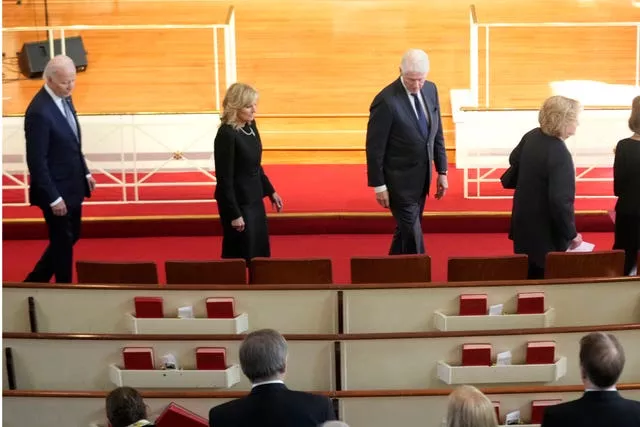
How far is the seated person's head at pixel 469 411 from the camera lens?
2.96 m

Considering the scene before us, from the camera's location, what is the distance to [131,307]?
4.86 metres

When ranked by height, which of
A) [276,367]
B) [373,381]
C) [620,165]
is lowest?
[373,381]

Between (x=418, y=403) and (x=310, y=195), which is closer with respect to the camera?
(x=418, y=403)

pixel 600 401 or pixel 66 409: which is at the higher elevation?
pixel 600 401

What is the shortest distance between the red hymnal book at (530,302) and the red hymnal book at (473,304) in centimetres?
→ 15

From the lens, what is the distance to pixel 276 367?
335 centimetres

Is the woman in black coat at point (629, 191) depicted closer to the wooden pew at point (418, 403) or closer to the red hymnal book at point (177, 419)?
the wooden pew at point (418, 403)

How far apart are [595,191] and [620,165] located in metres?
2.35

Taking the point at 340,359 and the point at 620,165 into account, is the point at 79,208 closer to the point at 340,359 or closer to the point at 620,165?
the point at 340,359

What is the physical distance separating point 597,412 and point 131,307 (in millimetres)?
2288

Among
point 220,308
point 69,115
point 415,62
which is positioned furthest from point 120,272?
point 415,62

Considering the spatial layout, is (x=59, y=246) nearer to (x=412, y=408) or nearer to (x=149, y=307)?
(x=149, y=307)

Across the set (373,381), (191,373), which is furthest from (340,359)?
(191,373)

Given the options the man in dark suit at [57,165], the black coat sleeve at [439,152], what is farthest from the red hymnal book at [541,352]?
the man in dark suit at [57,165]
